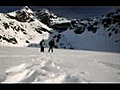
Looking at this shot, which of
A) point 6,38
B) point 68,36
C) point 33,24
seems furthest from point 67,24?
point 6,38

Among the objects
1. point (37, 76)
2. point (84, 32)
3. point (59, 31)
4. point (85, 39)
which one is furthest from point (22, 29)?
point (37, 76)

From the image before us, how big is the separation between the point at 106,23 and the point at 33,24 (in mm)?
53445

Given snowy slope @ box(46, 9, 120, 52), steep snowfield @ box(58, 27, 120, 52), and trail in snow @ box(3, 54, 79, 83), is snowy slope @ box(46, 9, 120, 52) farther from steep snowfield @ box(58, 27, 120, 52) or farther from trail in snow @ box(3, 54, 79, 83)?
trail in snow @ box(3, 54, 79, 83)

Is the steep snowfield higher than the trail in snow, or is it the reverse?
the trail in snow

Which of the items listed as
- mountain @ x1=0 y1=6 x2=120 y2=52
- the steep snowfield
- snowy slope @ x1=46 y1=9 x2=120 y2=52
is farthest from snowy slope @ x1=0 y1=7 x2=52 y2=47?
the steep snowfield

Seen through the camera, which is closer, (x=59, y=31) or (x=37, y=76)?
(x=37, y=76)

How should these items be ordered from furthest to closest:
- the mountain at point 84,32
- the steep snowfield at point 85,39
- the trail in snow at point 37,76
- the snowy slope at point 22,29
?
the mountain at point 84,32, the steep snowfield at point 85,39, the snowy slope at point 22,29, the trail in snow at point 37,76

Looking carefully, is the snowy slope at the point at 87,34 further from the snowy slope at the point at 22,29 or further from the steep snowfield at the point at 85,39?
the snowy slope at the point at 22,29

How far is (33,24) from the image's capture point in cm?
17900

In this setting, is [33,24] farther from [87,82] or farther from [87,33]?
[87,82]

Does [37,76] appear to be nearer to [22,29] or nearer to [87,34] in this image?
[22,29]

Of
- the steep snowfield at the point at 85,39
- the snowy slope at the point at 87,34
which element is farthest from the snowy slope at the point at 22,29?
the steep snowfield at the point at 85,39

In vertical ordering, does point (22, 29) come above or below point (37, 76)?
below
